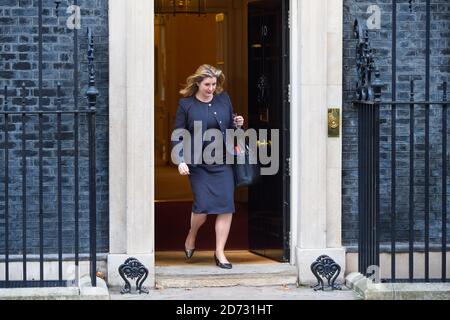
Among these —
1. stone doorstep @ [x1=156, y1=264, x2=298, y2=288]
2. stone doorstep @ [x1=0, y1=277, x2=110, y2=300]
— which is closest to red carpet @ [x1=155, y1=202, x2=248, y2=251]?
stone doorstep @ [x1=156, y1=264, x2=298, y2=288]

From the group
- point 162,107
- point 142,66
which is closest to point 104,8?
point 142,66

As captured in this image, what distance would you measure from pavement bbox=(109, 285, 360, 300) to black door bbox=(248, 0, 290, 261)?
632 mm

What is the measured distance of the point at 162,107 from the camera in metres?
20.3

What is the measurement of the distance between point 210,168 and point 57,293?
1934 mm

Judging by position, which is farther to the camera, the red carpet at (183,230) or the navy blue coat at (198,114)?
the red carpet at (183,230)

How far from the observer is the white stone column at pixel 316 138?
30.0 feet

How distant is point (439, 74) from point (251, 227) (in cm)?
231

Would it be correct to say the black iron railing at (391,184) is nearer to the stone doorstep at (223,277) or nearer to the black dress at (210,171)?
the stone doorstep at (223,277)

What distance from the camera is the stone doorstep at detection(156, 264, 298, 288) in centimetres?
919

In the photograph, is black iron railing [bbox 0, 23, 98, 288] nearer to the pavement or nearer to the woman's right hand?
the pavement

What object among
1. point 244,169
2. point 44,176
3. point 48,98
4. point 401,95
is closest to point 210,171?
point 244,169

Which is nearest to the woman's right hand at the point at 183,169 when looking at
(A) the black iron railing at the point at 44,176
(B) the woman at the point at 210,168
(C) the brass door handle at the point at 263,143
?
(B) the woman at the point at 210,168

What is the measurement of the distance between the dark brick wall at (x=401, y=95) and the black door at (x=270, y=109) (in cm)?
57

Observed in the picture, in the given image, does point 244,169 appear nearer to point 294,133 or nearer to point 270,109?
point 294,133
